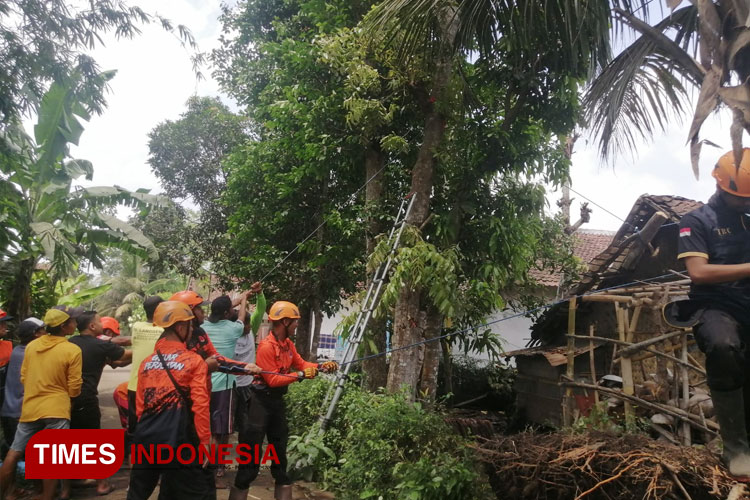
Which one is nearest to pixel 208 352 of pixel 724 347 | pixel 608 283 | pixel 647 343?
pixel 724 347

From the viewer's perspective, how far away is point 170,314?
365 centimetres

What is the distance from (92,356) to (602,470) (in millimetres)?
4518

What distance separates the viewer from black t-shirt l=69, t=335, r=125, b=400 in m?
5.15

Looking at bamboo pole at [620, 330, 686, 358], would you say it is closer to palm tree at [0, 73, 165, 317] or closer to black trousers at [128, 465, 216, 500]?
black trousers at [128, 465, 216, 500]

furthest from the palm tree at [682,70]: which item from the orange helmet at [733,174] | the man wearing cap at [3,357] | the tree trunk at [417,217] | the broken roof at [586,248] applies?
the broken roof at [586,248]

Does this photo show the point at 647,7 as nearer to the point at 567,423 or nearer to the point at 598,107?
the point at 598,107

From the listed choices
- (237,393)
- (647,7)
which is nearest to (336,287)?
(237,393)

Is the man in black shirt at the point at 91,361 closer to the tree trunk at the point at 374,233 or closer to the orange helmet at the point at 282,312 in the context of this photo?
the orange helmet at the point at 282,312

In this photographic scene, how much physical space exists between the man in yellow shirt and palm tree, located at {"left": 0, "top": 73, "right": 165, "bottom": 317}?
442 cm

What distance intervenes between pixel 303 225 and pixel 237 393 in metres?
5.08

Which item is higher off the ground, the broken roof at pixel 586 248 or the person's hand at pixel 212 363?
the broken roof at pixel 586 248

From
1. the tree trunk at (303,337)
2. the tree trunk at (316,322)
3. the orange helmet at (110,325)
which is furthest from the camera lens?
the tree trunk at (303,337)

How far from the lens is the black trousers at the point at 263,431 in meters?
4.50

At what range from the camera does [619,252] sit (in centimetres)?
869
